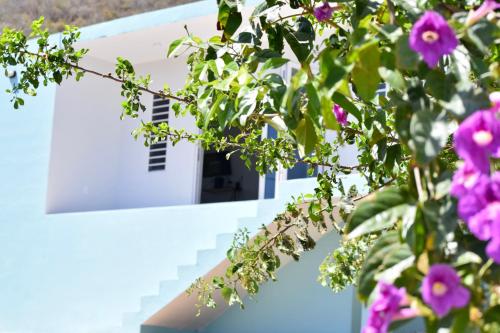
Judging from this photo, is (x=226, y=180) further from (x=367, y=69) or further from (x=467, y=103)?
(x=467, y=103)

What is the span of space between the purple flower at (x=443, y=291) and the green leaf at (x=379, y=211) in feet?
0.64

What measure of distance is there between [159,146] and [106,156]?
76 cm

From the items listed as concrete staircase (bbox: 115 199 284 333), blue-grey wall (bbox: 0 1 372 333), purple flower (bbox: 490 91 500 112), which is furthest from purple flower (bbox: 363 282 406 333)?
concrete staircase (bbox: 115 199 284 333)

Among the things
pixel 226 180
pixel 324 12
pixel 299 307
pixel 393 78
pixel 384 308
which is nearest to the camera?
pixel 384 308

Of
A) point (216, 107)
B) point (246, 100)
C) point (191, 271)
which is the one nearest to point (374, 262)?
point (246, 100)

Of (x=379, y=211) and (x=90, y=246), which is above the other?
(x=90, y=246)

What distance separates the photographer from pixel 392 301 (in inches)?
48.0

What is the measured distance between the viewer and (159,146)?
11758 millimetres

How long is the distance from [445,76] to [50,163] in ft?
32.8

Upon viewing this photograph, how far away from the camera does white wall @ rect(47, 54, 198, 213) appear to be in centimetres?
1122

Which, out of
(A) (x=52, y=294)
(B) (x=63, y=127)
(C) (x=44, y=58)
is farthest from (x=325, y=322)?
(C) (x=44, y=58)

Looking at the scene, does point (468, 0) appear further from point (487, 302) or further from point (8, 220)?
point (8, 220)

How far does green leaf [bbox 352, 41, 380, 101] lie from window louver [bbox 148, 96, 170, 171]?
32.9 ft

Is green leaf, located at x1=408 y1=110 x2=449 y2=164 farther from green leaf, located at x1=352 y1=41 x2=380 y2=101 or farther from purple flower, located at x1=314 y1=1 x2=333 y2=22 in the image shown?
purple flower, located at x1=314 y1=1 x2=333 y2=22
